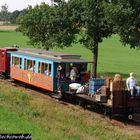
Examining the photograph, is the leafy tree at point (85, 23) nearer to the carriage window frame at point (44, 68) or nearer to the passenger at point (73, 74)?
the carriage window frame at point (44, 68)

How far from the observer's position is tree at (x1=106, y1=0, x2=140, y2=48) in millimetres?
25125

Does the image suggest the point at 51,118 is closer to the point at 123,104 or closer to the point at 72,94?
the point at 123,104

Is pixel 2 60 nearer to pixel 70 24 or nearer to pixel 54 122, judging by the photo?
pixel 70 24

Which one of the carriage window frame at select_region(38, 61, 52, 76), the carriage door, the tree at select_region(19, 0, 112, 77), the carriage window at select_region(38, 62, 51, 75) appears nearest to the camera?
the carriage window frame at select_region(38, 61, 52, 76)

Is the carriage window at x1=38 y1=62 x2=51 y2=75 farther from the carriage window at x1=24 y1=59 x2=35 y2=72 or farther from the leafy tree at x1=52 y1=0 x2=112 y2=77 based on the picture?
the leafy tree at x1=52 y1=0 x2=112 y2=77

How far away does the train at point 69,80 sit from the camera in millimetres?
20453

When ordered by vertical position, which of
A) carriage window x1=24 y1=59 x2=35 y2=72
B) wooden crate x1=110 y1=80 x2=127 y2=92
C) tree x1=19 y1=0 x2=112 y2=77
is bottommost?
carriage window x1=24 y1=59 x2=35 y2=72

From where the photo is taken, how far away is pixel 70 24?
34812 millimetres

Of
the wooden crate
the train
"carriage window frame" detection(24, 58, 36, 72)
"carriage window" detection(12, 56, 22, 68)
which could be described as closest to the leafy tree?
the train

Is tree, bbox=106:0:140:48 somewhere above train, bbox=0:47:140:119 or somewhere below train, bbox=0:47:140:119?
above

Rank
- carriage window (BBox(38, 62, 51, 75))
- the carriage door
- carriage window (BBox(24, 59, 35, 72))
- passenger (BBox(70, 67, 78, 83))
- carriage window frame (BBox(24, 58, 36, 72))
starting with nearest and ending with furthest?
passenger (BBox(70, 67, 78, 83))
carriage window (BBox(38, 62, 51, 75))
carriage window frame (BBox(24, 58, 36, 72))
carriage window (BBox(24, 59, 35, 72))
the carriage door

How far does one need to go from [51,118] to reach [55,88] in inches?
275

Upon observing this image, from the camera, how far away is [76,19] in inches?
1351

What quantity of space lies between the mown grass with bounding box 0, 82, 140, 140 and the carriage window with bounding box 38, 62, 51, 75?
102 inches
